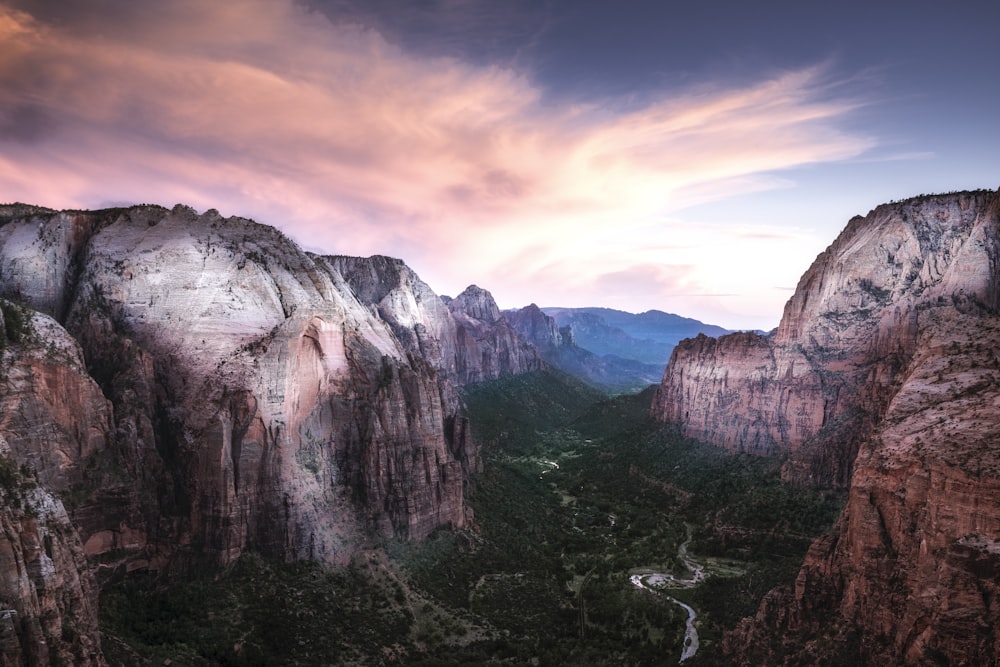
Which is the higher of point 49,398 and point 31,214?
point 31,214

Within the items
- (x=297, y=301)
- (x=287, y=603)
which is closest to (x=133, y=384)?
(x=297, y=301)

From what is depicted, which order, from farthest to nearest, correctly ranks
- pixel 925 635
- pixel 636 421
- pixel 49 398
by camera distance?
pixel 636 421
pixel 49 398
pixel 925 635

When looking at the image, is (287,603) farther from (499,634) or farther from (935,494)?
(935,494)

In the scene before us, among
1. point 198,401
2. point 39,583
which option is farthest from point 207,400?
point 39,583

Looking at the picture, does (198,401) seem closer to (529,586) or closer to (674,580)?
(529,586)

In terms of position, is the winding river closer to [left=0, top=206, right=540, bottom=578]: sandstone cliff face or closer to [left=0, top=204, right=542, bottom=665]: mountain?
[left=0, top=204, right=542, bottom=665]: mountain

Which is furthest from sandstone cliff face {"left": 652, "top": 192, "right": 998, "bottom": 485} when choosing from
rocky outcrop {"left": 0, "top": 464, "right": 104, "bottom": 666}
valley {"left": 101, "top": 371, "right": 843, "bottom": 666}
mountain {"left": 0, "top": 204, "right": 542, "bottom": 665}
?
rocky outcrop {"left": 0, "top": 464, "right": 104, "bottom": 666}
